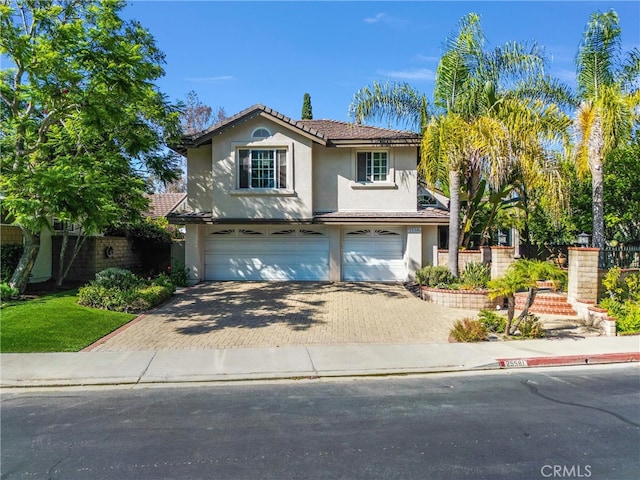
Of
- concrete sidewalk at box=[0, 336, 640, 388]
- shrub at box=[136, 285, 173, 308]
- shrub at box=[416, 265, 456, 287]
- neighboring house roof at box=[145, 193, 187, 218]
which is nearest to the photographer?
concrete sidewalk at box=[0, 336, 640, 388]

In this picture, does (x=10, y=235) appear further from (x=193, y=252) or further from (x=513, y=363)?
(x=513, y=363)

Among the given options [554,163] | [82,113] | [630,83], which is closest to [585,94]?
[630,83]

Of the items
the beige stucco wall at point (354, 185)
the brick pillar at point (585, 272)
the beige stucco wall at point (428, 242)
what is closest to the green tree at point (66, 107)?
the beige stucco wall at point (354, 185)

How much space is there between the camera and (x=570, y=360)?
857 cm

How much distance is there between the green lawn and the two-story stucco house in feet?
19.9

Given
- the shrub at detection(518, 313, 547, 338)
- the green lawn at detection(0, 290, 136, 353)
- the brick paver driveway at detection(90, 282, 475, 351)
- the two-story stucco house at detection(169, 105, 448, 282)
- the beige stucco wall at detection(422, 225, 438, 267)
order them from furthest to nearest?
the beige stucco wall at detection(422, 225, 438, 267) → the two-story stucco house at detection(169, 105, 448, 282) → the shrub at detection(518, 313, 547, 338) → the brick paver driveway at detection(90, 282, 475, 351) → the green lawn at detection(0, 290, 136, 353)

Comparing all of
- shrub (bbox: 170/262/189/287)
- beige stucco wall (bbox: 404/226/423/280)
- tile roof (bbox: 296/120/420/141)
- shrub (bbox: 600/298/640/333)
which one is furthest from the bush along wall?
shrub (bbox: 600/298/640/333)

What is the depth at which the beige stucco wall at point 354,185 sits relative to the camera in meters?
18.0

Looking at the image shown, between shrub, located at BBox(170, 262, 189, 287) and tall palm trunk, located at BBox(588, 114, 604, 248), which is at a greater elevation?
tall palm trunk, located at BBox(588, 114, 604, 248)

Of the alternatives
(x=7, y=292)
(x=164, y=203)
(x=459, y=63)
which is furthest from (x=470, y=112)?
(x=164, y=203)

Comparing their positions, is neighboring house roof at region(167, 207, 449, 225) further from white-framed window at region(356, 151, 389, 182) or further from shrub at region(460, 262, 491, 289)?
shrub at region(460, 262, 491, 289)

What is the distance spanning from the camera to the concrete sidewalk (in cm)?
769

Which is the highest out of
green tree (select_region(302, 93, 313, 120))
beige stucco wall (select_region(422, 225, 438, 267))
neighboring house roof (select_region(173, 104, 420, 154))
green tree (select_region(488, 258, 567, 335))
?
green tree (select_region(302, 93, 313, 120))

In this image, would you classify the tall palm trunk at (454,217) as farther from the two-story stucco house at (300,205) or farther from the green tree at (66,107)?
the green tree at (66,107)
